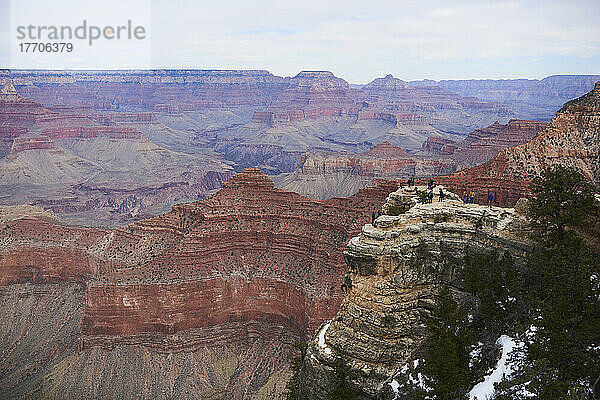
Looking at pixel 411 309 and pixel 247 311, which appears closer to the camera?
pixel 411 309

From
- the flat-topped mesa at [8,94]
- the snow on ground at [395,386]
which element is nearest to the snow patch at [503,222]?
the snow on ground at [395,386]

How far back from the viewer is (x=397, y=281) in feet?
83.4

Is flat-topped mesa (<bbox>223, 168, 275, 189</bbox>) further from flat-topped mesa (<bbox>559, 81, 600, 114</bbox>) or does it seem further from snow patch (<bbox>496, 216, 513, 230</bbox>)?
flat-topped mesa (<bbox>559, 81, 600, 114</bbox>)

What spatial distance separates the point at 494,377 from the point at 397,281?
6.44 m

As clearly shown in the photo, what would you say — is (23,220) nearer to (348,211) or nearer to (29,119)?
(348,211)

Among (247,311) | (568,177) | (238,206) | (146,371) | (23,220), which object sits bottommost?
(146,371)

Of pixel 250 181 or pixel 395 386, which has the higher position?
pixel 250 181

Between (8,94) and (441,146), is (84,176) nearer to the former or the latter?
(8,94)

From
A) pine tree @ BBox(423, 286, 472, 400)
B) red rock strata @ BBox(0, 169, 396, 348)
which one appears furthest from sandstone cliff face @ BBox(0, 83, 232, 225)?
pine tree @ BBox(423, 286, 472, 400)

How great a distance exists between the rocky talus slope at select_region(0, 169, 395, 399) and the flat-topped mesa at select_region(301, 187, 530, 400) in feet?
60.8

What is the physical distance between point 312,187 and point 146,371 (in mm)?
93585

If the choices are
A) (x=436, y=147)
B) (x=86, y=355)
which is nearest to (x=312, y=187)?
(x=436, y=147)

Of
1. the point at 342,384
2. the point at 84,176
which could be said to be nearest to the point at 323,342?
the point at 342,384

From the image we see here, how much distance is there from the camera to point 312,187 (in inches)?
5340
